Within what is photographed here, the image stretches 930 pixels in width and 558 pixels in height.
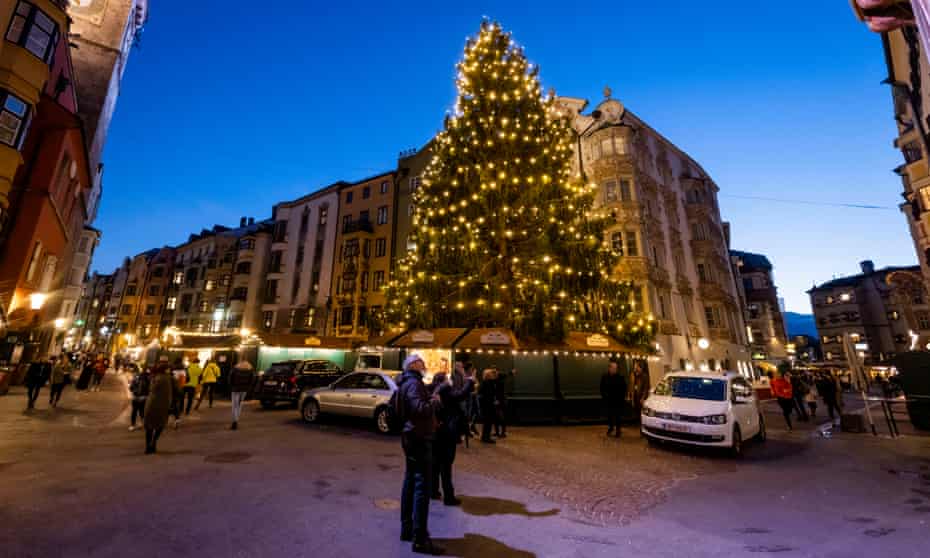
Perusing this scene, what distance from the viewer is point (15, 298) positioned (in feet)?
58.3

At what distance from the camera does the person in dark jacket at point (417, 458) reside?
13.5 ft

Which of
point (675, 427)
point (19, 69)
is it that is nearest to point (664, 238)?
point (675, 427)

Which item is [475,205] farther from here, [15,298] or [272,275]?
[272,275]

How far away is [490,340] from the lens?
45.2 ft

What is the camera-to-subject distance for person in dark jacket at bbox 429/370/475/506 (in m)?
5.66

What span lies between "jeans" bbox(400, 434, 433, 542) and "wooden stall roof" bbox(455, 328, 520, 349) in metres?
9.41

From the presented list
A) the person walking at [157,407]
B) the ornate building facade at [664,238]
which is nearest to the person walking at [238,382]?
the person walking at [157,407]

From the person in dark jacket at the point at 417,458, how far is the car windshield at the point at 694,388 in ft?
29.5

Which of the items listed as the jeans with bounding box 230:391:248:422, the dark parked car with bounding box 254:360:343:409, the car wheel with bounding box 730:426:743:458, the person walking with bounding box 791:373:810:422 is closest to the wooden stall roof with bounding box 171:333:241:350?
the dark parked car with bounding box 254:360:343:409

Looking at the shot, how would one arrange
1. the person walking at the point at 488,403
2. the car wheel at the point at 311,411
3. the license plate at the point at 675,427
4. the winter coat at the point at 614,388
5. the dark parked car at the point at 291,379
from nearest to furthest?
the license plate at the point at 675,427 → the person walking at the point at 488,403 → the winter coat at the point at 614,388 → the car wheel at the point at 311,411 → the dark parked car at the point at 291,379

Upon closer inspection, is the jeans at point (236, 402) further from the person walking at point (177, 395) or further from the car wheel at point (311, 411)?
the car wheel at point (311, 411)

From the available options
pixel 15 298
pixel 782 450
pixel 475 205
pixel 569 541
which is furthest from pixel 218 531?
pixel 15 298

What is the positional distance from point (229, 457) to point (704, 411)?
10.9 metres

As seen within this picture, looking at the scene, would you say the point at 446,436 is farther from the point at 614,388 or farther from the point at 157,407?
the point at 614,388
